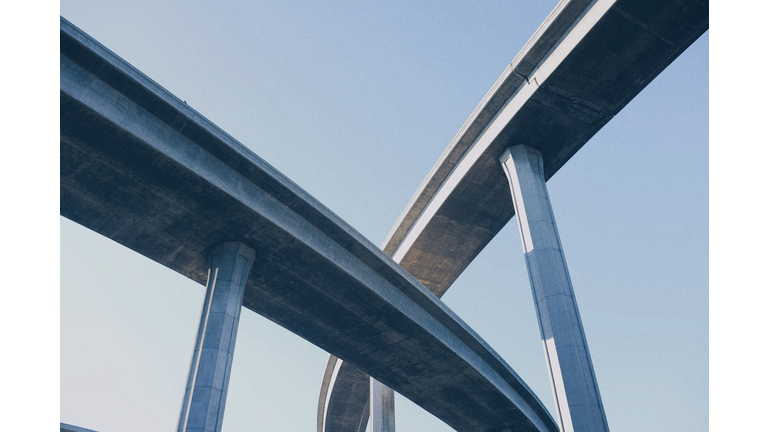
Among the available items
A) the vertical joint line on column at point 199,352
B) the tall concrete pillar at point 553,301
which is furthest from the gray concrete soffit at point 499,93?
the vertical joint line on column at point 199,352

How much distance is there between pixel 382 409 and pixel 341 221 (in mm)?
14912

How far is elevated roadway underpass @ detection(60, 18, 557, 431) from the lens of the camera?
15930 millimetres

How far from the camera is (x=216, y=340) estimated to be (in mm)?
18094

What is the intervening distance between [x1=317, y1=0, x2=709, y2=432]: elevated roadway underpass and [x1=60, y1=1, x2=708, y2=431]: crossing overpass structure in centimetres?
6

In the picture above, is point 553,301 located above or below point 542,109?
below

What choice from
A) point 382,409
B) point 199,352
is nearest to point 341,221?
point 199,352

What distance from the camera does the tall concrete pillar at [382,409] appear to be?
102 feet

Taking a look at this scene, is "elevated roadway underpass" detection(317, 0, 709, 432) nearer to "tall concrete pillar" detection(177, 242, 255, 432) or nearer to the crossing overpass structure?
the crossing overpass structure

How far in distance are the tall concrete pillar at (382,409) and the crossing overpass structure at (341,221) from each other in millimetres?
2503

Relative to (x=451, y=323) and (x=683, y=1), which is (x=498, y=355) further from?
(x=683, y=1)

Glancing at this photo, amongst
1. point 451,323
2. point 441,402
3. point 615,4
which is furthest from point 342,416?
point 615,4

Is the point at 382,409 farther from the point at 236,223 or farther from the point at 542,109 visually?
the point at 542,109

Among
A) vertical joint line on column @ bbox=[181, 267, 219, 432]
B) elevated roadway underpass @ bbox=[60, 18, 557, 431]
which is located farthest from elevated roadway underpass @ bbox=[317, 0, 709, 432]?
vertical joint line on column @ bbox=[181, 267, 219, 432]

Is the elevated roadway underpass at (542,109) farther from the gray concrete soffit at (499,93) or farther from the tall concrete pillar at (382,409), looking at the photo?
the tall concrete pillar at (382,409)
